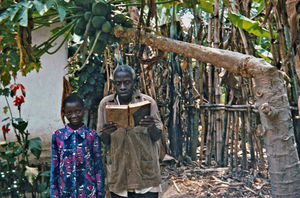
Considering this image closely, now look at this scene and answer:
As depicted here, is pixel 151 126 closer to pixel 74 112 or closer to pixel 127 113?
pixel 127 113

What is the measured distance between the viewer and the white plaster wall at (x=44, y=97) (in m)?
5.30

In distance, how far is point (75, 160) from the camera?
106 inches

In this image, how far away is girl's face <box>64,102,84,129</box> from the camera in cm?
271

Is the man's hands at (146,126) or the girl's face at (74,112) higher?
the girl's face at (74,112)

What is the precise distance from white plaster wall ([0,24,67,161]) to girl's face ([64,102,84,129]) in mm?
2700

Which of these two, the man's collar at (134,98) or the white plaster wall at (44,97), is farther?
the white plaster wall at (44,97)

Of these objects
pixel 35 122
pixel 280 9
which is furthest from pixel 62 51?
pixel 280 9

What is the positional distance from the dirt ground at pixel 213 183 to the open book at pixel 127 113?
97.2 inches

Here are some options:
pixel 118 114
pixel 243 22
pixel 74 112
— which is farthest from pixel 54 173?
pixel 243 22

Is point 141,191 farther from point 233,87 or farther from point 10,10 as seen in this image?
point 233,87

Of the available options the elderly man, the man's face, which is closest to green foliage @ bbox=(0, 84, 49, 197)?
the elderly man

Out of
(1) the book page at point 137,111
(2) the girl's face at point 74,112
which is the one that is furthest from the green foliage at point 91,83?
(1) the book page at point 137,111

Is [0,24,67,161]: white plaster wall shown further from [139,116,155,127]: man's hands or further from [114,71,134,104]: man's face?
[139,116,155,127]: man's hands

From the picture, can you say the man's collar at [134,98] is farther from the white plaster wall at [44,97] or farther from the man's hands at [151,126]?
the white plaster wall at [44,97]
